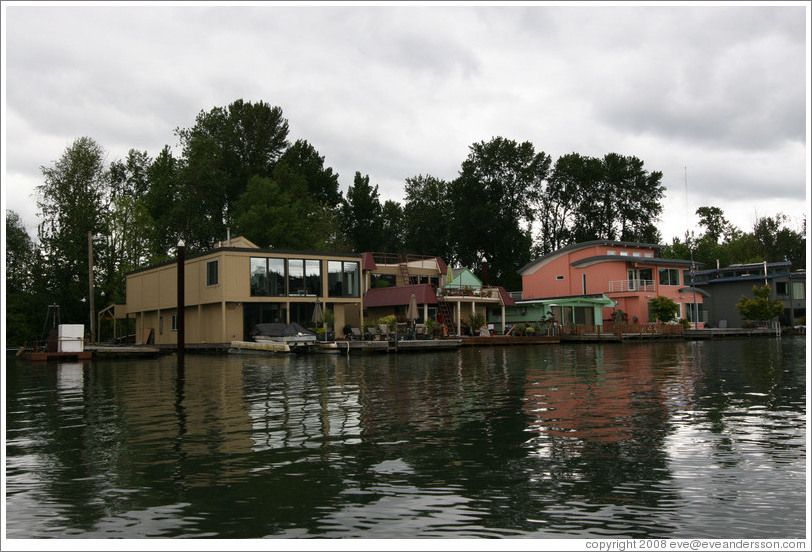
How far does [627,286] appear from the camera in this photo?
2432 inches

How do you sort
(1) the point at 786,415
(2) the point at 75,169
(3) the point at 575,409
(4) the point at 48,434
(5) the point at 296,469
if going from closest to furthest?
(5) the point at 296,469
(4) the point at 48,434
(1) the point at 786,415
(3) the point at 575,409
(2) the point at 75,169

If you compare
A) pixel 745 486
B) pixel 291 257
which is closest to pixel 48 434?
pixel 745 486

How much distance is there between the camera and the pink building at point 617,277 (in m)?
62.1

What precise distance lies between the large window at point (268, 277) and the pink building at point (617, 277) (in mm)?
29598

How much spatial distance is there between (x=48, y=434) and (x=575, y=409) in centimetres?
1011

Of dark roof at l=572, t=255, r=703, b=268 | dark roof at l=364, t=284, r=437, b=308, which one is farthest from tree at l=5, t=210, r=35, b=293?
dark roof at l=572, t=255, r=703, b=268

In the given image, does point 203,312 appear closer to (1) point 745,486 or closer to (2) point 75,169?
(2) point 75,169

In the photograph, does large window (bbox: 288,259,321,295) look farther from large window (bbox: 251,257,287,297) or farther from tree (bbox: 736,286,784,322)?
tree (bbox: 736,286,784,322)

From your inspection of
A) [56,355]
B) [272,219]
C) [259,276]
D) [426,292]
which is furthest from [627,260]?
[56,355]

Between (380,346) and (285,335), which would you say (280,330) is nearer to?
(285,335)

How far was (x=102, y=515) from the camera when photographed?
7.65 meters

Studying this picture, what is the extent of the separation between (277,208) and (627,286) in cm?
3158

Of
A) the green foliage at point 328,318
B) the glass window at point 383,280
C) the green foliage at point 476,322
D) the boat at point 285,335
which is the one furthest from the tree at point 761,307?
the boat at point 285,335

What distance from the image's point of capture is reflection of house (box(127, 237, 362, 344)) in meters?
44.3
